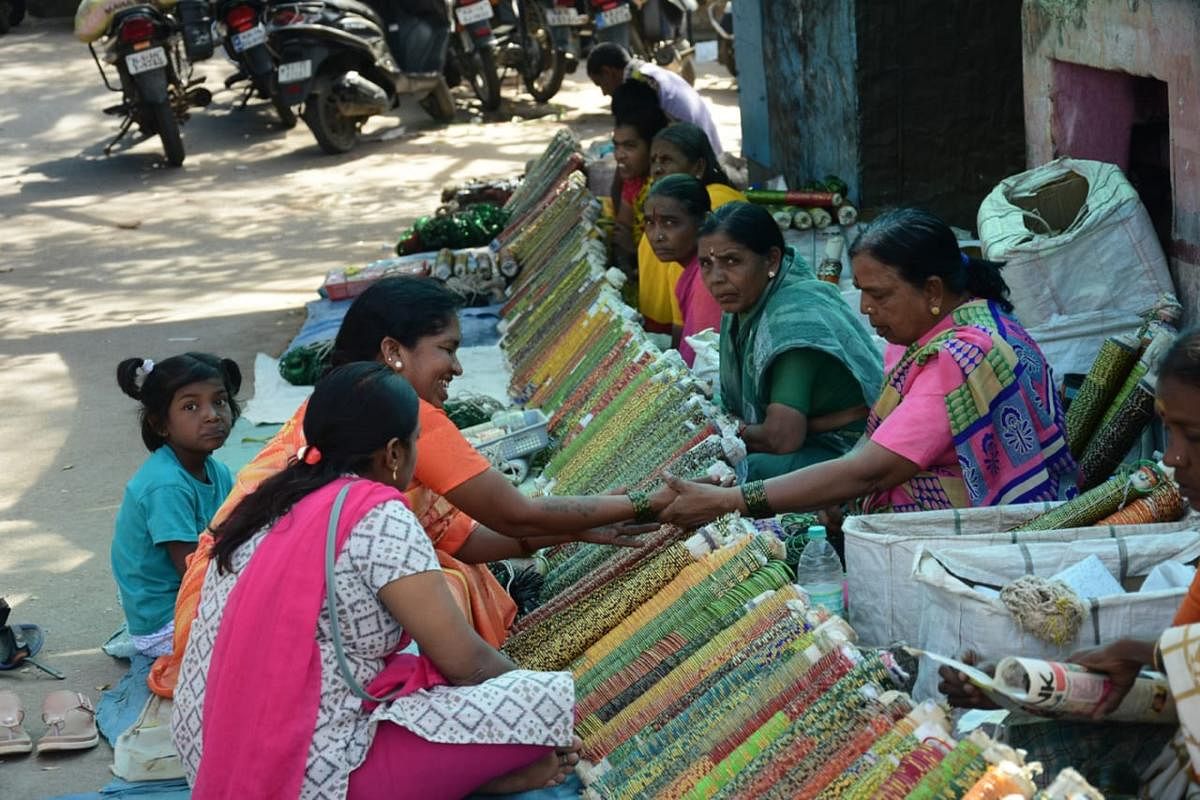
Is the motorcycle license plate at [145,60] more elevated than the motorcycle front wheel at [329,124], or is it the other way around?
the motorcycle license plate at [145,60]

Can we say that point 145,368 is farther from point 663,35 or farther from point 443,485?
point 663,35

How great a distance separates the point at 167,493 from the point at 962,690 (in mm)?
2390

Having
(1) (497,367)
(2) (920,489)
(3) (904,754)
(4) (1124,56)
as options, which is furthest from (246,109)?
(3) (904,754)

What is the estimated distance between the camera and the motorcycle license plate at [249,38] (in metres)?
11.4

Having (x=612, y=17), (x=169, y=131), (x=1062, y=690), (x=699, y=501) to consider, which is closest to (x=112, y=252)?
(x=169, y=131)

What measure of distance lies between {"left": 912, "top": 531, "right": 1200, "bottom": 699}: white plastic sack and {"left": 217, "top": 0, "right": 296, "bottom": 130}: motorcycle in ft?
30.5

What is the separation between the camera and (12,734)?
3.90 metres

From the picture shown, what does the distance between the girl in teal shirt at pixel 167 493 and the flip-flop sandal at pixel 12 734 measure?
16.2 inches

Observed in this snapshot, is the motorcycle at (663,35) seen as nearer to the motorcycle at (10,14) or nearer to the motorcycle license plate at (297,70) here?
the motorcycle license plate at (297,70)

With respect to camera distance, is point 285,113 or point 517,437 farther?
point 285,113

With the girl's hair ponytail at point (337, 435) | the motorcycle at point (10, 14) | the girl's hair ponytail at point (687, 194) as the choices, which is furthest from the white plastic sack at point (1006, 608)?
the motorcycle at point (10, 14)

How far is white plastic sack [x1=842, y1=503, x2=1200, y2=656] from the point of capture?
309 centimetres

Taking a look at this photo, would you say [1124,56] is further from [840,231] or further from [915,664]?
[915,664]

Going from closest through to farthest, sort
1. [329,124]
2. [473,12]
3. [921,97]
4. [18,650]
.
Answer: [18,650], [921,97], [329,124], [473,12]
